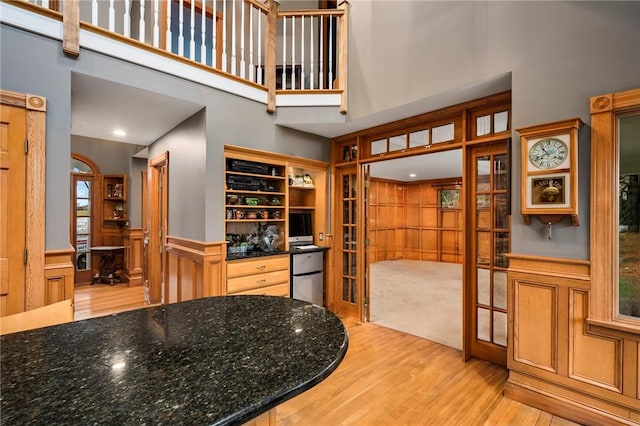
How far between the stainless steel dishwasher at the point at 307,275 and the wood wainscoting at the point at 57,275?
2.14 m

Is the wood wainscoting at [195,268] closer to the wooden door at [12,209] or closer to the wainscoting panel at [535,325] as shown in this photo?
the wooden door at [12,209]

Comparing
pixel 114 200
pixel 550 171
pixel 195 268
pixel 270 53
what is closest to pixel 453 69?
pixel 550 171

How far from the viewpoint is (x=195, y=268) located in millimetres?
3211

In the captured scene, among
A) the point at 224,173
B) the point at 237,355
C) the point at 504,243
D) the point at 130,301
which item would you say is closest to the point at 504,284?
the point at 504,243

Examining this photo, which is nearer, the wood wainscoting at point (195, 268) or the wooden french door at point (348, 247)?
the wood wainscoting at point (195, 268)

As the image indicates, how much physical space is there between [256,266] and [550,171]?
9.16ft

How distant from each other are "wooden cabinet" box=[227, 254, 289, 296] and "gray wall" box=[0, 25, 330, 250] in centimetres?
40

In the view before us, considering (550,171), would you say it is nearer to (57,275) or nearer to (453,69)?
(453,69)

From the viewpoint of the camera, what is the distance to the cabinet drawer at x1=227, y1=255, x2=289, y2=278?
317 centimetres

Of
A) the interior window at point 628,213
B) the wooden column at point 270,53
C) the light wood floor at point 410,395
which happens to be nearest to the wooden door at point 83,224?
the wooden column at point 270,53

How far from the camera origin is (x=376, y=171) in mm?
7754

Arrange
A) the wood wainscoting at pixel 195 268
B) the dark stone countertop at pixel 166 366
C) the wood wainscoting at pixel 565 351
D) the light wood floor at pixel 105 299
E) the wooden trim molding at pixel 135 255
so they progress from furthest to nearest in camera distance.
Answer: the wooden trim molding at pixel 135 255 → the light wood floor at pixel 105 299 → the wood wainscoting at pixel 195 268 → the wood wainscoting at pixel 565 351 → the dark stone countertop at pixel 166 366

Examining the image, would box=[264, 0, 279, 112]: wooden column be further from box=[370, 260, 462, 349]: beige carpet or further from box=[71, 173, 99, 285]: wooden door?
box=[71, 173, 99, 285]: wooden door

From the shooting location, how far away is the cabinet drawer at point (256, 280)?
3158 mm
